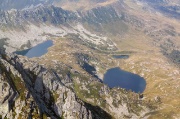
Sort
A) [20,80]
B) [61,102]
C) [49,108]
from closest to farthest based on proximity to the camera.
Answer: [20,80] < [49,108] < [61,102]

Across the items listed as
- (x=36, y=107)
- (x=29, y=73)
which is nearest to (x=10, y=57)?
(x=29, y=73)

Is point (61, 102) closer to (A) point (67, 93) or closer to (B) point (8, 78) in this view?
(A) point (67, 93)

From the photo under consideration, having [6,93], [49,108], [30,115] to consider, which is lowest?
[49,108]

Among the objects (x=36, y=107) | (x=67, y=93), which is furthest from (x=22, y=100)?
(x=67, y=93)

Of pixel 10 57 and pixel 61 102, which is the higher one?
pixel 10 57

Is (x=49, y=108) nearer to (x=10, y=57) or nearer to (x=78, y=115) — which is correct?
(x=78, y=115)

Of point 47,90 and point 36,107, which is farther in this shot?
point 47,90

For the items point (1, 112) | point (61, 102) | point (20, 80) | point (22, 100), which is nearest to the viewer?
point (1, 112)
